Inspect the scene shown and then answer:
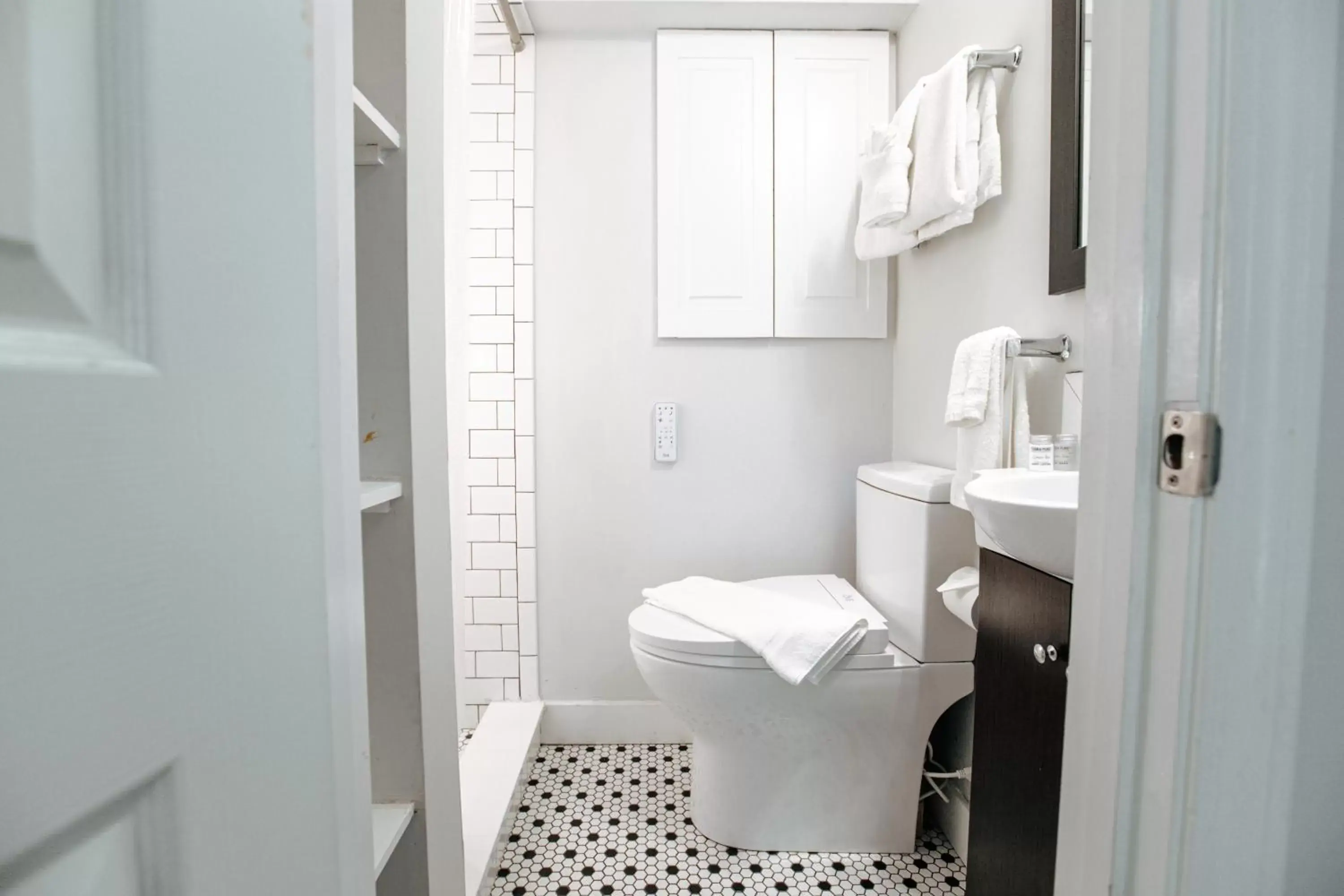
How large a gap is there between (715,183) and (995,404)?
3.48ft

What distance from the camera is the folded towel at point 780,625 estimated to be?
3.99ft

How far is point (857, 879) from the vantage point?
1326 millimetres

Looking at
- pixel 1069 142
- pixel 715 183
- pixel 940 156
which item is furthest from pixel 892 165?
pixel 715 183

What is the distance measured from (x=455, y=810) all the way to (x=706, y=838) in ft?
2.52

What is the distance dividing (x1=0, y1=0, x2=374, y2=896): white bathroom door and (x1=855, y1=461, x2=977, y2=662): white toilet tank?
3.90 feet

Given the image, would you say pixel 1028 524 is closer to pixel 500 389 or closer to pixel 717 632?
pixel 717 632

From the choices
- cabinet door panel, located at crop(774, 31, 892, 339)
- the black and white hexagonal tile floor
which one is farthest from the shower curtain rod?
the black and white hexagonal tile floor

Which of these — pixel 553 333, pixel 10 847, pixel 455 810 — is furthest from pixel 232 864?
pixel 553 333

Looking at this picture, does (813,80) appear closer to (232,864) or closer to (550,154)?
(550,154)

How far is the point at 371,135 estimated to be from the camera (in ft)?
2.37

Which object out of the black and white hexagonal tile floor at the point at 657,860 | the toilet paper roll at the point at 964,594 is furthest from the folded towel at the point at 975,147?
the black and white hexagonal tile floor at the point at 657,860

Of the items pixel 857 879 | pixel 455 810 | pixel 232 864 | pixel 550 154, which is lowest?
pixel 857 879

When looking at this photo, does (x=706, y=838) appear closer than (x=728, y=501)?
Yes

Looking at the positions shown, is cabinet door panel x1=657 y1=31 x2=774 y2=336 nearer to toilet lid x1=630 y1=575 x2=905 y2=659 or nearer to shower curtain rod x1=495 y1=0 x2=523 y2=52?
shower curtain rod x1=495 y1=0 x2=523 y2=52
